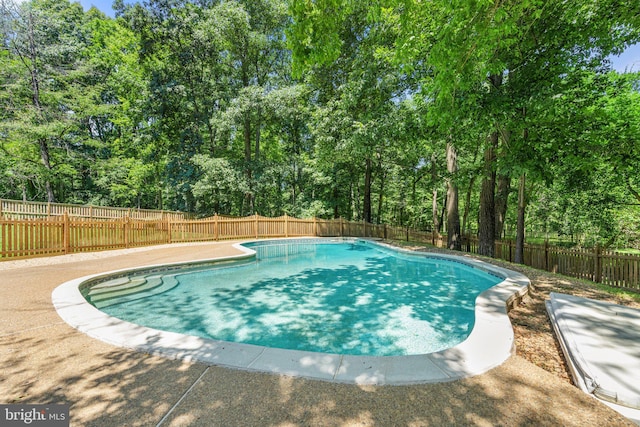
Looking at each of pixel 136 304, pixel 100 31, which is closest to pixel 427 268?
pixel 136 304

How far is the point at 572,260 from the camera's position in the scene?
7.74m

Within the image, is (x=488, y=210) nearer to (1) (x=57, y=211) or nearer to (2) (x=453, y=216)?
(2) (x=453, y=216)

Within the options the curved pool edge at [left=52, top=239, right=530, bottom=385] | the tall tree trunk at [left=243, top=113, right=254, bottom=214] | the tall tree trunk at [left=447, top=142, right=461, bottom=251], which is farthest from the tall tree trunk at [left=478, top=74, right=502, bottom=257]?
the tall tree trunk at [left=243, top=113, right=254, bottom=214]

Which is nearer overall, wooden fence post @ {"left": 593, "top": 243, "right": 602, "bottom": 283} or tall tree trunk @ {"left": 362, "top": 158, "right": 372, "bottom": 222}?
wooden fence post @ {"left": 593, "top": 243, "right": 602, "bottom": 283}

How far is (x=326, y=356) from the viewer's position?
2.39 m

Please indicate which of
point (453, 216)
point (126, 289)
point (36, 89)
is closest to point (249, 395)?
point (126, 289)

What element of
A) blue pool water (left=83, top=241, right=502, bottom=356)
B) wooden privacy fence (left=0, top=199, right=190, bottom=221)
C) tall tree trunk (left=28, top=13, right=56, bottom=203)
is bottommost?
blue pool water (left=83, top=241, right=502, bottom=356)

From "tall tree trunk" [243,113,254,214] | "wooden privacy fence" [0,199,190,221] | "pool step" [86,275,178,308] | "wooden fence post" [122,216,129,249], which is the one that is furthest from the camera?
"tall tree trunk" [243,113,254,214]

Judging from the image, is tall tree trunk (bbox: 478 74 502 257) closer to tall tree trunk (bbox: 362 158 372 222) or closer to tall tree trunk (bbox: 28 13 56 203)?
tall tree trunk (bbox: 362 158 372 222)

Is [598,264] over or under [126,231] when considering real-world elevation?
under

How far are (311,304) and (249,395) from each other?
130 inches

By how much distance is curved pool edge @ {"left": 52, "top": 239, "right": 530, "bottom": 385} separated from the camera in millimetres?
2100

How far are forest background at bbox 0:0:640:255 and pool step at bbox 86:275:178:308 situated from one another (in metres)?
5.18

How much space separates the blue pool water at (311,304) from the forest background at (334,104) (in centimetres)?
366
